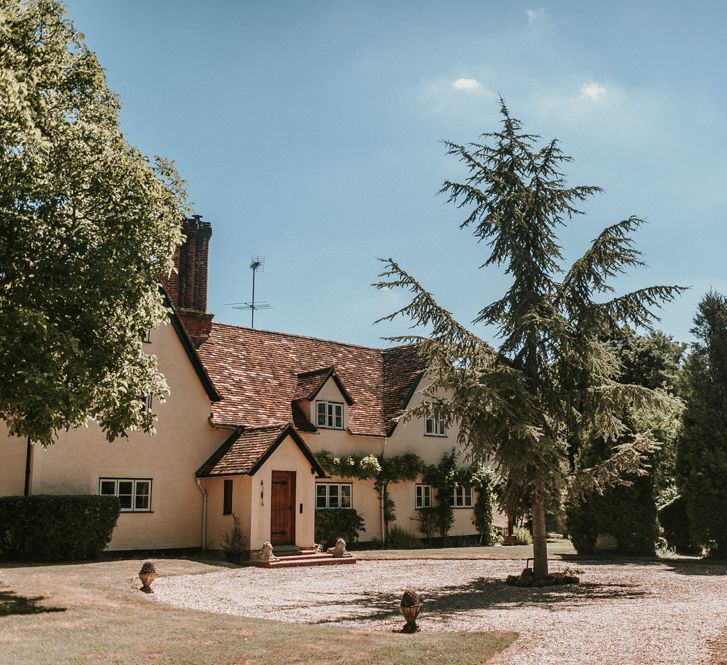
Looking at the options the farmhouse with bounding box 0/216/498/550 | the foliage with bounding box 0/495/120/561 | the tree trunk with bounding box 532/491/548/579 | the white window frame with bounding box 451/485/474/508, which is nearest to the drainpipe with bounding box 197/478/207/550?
the farmhouse with bounding box 0/216/498/550

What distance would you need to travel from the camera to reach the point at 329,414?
29.7 metres

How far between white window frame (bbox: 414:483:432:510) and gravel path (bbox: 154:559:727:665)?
8868 mm

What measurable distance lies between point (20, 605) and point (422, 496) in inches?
811

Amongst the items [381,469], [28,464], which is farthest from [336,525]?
[28,464]

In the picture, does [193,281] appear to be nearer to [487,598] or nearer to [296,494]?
[296,494]

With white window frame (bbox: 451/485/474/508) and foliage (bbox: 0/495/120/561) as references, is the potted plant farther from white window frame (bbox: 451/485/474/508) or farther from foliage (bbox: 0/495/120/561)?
white window frame (bbox: 451/485/474/508)

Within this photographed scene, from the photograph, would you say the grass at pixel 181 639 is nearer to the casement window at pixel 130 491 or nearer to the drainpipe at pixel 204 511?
the casement window at pixel 130 491

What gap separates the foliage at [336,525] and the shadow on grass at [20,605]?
47.1 feet

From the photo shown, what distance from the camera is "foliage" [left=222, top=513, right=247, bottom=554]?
24.2 meters

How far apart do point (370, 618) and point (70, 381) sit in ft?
23.2

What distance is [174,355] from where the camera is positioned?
2605 centimetres

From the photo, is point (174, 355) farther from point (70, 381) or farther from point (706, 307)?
point (706, 307)

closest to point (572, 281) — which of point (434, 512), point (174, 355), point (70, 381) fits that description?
point (70, 381)

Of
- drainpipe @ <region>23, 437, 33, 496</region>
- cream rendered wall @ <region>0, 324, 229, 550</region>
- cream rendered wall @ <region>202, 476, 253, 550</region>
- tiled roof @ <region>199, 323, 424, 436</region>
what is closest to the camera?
drainpipe @ <region>23, 437, 33, 496</region>
